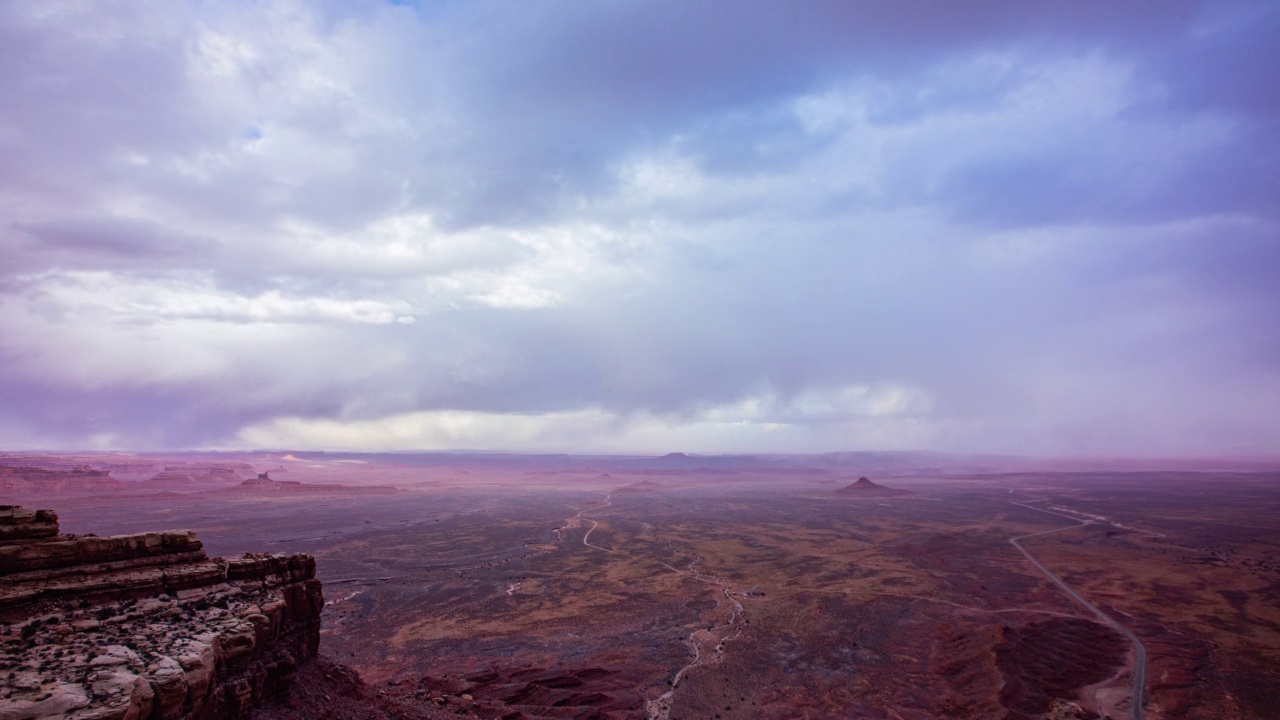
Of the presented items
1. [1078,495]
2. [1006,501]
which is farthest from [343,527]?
[1078,495]

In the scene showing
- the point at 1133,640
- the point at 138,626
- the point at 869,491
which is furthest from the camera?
the point at 869,491

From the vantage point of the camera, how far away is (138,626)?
11062 millimetres

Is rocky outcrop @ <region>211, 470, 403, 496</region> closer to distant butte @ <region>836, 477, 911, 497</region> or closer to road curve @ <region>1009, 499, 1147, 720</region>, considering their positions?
distant butte @ <region>836, 477, 911, 497</region>

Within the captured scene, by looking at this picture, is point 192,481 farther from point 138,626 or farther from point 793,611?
point 138,626

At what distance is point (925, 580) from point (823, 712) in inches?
1053

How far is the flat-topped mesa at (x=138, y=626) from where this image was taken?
841cm

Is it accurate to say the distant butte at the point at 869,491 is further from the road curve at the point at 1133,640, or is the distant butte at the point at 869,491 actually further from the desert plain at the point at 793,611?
the road curve at the point at 1133,640

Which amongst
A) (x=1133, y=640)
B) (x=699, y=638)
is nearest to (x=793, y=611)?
(x=699, y=638)

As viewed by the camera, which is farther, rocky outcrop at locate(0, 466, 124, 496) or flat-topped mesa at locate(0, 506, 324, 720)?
rocky outcrop at locate(0, 466, 124, 496)

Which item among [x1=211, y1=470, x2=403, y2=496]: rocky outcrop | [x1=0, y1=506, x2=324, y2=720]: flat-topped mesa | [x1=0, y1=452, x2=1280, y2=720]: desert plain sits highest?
[x1=0, y1=506, x2=324, y2=720]: flat-topped mesa

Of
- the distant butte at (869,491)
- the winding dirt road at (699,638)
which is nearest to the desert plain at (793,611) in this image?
the winding dirt road at (699,638)

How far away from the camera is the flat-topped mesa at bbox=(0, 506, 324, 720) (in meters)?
8.41

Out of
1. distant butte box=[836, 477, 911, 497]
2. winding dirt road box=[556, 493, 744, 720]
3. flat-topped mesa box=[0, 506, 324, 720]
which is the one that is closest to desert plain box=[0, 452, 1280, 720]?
winding dirt road box=[556, 493, 744, 720]

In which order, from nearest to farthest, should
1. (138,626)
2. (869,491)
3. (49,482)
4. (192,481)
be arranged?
(138,626)
(49,482)
(192,481)
(869,491)
